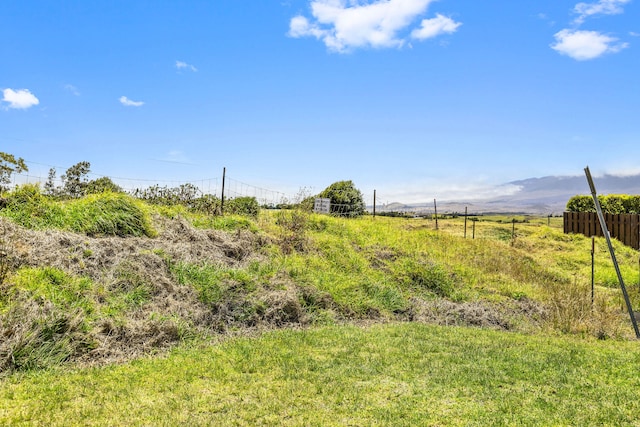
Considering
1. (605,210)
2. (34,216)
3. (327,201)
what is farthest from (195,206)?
(605,210)

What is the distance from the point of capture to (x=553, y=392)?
4.92 metres

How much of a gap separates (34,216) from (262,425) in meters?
7.81

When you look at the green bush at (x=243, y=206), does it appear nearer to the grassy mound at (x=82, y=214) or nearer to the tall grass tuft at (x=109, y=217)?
the tall grass tuft at (x=109, y=217)

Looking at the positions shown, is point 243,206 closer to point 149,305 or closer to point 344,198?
point 344,198

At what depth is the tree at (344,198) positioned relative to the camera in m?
22.4

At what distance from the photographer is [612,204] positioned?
2759 cm

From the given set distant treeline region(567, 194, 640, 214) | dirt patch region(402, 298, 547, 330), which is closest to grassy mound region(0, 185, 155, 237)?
dirt patch region(402, 298, 547, 330)

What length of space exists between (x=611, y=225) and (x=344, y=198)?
47.3ft

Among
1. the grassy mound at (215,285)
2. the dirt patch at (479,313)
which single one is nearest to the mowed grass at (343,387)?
the grassy mound at (215,285)

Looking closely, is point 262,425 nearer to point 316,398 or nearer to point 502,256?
point 316,398

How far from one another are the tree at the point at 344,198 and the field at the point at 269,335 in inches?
389

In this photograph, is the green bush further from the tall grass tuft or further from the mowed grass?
the mowed grass

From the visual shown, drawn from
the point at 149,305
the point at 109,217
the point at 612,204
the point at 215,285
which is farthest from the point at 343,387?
the point at 612,204

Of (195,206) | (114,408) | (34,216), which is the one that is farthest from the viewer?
(195,206)
